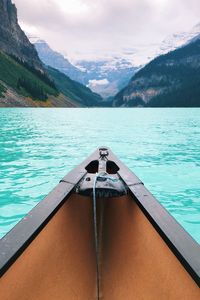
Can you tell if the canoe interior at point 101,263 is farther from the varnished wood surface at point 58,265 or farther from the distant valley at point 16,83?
the distant valley at point 16,83

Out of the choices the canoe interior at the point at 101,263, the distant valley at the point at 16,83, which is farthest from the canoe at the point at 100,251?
the distant valley at the point at 16,83

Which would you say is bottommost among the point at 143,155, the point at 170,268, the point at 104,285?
the point at 143,155

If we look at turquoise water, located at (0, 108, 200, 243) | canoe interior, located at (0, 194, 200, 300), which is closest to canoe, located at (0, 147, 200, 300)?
canoe interior, located at (0, 194, 200, 300)

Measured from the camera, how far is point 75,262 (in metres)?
4.00

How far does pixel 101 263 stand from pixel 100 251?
19 cm

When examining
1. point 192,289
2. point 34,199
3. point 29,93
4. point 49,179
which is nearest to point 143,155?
point 49,179

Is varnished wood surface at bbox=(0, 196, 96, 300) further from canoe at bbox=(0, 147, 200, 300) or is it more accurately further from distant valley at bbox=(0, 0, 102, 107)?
→ distant valley at bbox=(0, 0, 102, 107)

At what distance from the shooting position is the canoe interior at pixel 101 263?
3330mm

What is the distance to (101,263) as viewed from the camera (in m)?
4.02

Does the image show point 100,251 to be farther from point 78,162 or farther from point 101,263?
point 78,162

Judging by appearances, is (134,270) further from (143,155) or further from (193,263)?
(143,155)

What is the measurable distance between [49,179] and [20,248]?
1019 cm

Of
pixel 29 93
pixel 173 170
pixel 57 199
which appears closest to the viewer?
pixel 57 199

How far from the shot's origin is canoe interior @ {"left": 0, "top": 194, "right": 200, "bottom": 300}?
131 inches
